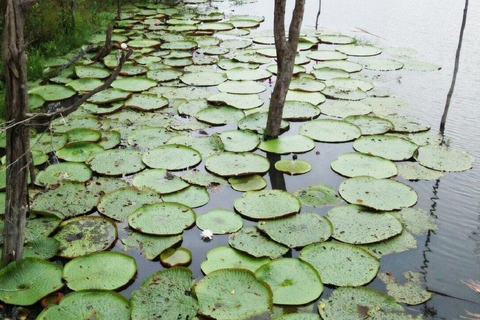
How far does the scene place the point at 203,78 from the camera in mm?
6531

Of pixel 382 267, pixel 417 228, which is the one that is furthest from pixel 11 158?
pixel 417 228

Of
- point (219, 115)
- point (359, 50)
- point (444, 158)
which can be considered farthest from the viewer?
point (359, 50)

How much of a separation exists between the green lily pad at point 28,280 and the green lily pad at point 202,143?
1952mm

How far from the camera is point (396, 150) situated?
470 cm

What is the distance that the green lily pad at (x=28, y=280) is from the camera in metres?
2.83

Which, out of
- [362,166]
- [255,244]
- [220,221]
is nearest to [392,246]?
[255,244]

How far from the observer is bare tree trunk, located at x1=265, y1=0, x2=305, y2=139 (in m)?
4.37

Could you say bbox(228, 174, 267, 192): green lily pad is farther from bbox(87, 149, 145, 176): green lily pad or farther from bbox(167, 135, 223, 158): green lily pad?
bbox(87, 149, 145, 176): green lily pad

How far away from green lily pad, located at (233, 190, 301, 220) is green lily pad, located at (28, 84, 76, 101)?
10.1ft

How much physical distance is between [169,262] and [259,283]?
0.68 meters

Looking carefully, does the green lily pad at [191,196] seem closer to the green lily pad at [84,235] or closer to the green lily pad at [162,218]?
the green lily pad at [162,218]

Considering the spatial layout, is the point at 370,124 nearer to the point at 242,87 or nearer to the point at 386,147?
the point at 386,147

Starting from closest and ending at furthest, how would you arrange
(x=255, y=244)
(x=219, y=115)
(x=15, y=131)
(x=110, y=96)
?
1. (x=15, y=131)
2. (x=255, y=244)
3. (x=219, y=115)
4. (x=110, y=96)

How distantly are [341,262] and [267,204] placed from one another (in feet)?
2.77
